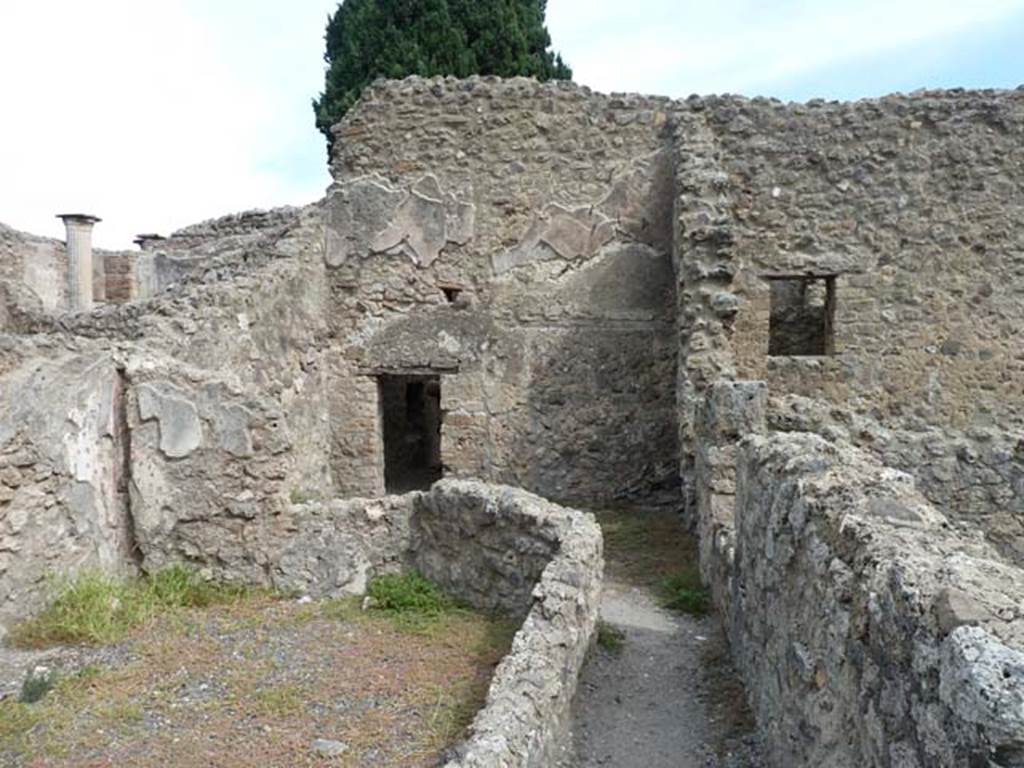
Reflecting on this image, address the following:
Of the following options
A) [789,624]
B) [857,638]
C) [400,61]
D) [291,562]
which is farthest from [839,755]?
[400,61]

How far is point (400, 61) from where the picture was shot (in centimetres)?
1902

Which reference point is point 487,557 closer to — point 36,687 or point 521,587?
point 521,587

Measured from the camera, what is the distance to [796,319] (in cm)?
1066

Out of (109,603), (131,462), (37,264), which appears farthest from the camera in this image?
(37,264)

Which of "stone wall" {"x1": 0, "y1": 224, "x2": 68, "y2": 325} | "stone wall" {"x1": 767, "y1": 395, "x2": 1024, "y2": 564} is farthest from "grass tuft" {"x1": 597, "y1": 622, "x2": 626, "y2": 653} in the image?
"stone wall" {"x1": 0, "y1": 224, "x2": 68, "y2": 325}

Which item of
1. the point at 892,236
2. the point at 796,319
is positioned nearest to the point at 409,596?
the point at 892,236

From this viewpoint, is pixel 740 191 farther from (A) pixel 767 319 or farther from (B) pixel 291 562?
(B) pixel 291 562

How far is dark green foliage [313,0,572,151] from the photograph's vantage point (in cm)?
1905

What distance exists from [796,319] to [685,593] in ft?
18.5

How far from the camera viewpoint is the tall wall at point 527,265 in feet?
28.9

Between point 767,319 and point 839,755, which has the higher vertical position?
point 767,319

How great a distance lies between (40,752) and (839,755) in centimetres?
306

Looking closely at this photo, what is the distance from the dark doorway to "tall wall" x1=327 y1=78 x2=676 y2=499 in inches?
125

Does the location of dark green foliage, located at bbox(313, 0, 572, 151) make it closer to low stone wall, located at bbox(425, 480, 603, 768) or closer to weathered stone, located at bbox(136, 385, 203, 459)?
weathered stone, located at bbox(136, 385, 203, 459)
